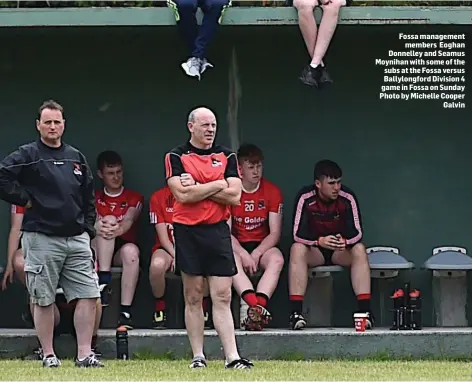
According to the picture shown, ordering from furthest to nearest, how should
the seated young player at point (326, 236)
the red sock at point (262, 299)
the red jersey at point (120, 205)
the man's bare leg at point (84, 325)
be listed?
1. the red jersey at point (120, 205)
2. the seated young player at point (326, 236)
3. the red sock at point (262, 299)
4. the man's bare leg at point (84, 325)

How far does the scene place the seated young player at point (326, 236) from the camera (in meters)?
10.6

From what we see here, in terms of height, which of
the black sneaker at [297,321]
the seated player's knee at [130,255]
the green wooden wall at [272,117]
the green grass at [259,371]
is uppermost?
the green wooden wall at [272,117]

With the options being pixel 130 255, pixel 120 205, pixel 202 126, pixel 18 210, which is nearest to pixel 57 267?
pixel 202 126

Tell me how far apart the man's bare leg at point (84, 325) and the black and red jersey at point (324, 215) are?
218 cm

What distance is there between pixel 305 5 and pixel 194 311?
8.87 ft

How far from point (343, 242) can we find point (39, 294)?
2768 millimetres

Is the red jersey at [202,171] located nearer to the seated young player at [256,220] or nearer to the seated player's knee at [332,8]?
the seated young player at [256,220]

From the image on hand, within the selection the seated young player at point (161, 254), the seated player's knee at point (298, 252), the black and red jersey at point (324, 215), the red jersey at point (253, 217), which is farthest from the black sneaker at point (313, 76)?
the seated young player at point (161, 254)

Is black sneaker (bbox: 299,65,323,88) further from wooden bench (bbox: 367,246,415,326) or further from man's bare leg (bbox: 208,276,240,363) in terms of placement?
man's bare leg (bbox: 208,276,240,363)

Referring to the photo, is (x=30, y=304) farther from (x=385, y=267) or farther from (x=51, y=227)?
(x=385, y=267)

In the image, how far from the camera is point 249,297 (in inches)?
408

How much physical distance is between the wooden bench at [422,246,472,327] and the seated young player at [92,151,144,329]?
2481 millimetres

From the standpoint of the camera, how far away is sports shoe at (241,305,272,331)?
10312 millimetres

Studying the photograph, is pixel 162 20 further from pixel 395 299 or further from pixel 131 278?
pixel 395 299
